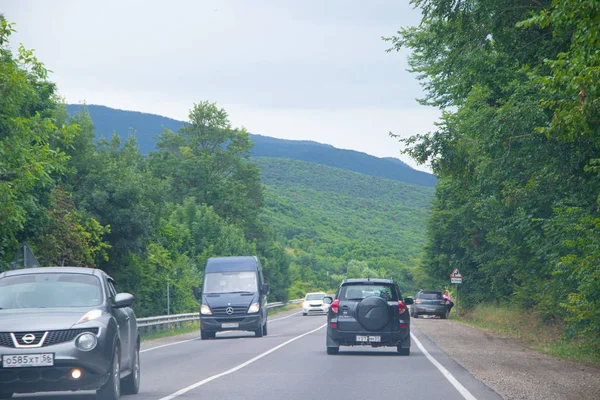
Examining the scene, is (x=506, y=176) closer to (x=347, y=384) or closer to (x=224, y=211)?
(x=347, y=384)

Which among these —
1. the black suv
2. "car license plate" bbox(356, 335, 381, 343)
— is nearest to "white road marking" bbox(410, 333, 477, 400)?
the black suv

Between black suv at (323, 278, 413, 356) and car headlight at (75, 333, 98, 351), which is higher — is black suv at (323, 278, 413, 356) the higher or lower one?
the lower one

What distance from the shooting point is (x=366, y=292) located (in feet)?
73.6

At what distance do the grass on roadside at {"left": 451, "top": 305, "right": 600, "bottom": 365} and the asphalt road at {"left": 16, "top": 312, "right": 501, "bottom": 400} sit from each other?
335 cm

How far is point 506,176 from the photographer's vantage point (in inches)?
1003

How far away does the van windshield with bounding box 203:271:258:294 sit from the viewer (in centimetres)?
3319

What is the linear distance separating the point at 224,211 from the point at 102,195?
4962 cm

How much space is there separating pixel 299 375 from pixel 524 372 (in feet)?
14.2

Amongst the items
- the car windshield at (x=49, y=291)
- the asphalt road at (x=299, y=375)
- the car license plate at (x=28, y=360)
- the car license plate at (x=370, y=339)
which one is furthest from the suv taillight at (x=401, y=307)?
the car license plate at (x=28, y=360)

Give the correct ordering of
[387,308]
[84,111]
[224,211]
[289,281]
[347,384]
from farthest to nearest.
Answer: [289,281], [224,211], [84,111], [387,308], [347,384]

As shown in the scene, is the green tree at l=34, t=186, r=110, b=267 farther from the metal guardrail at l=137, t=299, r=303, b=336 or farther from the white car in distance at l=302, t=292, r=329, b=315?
the white car in distance at l=302, t=292, r=329, b=315

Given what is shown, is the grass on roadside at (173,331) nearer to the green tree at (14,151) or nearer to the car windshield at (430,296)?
the green tree at (14,151)

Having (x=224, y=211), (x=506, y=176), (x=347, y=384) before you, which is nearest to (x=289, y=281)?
(x=224, y=211)

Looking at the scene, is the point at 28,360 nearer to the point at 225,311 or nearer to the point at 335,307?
the point at 335,307
